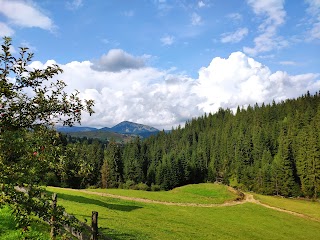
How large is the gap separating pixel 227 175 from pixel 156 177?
134 feet

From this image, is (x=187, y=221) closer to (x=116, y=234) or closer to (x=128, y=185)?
(x=116, y=234)

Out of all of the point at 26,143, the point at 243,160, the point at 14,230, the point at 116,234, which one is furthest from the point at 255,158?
the point at 26,143

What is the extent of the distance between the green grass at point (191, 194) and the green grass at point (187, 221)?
835 cm

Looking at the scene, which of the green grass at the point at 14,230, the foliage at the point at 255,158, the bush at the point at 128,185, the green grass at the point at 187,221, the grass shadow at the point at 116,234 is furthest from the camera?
the bush at the point at 128,185

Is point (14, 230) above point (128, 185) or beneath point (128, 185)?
above

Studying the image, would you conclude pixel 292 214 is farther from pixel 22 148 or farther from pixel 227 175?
pixel 227 175

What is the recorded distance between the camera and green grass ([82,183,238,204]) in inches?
2648

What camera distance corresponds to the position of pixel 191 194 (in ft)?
267

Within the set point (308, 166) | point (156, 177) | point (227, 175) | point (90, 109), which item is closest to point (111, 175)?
point (156, 177)

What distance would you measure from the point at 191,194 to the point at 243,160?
75.7m

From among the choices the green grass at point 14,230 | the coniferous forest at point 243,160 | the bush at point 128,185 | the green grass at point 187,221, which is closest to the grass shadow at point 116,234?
the green grass at point 187,221

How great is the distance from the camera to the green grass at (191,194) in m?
67.2

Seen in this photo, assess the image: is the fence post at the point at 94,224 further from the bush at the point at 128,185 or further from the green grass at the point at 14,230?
the bush at the point at 128,185

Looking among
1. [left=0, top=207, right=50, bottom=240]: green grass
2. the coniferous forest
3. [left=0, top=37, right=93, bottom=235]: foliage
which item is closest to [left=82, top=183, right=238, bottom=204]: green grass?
the coniferous forest
